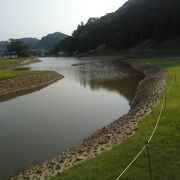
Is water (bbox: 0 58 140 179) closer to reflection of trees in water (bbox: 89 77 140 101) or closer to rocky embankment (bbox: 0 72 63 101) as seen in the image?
reflection of trees in water (bbox: 89 77 140 101)

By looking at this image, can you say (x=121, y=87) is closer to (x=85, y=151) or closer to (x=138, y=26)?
(x=85, y=151)

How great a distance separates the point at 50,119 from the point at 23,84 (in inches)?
903

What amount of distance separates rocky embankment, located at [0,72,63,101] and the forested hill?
68455 mm

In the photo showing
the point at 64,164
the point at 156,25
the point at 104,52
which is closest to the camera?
the point at 64,164

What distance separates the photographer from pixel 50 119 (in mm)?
25797

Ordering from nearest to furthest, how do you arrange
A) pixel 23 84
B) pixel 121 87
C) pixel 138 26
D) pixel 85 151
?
pixel 85 151, pixel 121 87, pixel 23 84, pixel 138 26

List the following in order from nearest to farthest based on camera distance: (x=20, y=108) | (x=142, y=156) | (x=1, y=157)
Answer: (x=142, y=156), (x=1, y=157), (x=20, y=108)

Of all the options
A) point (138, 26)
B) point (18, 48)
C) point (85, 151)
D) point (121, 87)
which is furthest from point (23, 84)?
point (18, 48)

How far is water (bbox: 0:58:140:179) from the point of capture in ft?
Answer: 58.3

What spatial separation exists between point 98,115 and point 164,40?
91.2m

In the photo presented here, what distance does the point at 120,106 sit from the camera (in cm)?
2972

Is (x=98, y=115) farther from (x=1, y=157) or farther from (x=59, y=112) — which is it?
(x=1, y=157)

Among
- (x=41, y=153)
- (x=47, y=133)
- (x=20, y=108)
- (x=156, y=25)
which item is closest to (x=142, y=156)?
(x=41, y=153)

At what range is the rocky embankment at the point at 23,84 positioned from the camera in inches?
1662
